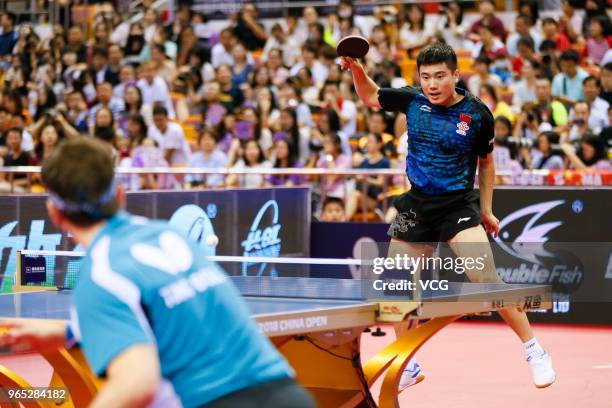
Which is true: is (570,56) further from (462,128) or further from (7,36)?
(7,36)

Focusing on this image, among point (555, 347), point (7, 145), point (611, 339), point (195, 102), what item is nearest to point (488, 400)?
point (555, 347)

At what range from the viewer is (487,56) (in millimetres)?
15742

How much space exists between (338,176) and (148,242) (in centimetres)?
952

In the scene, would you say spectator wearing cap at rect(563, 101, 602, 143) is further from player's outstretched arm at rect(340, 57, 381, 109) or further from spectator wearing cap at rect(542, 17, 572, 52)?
player's outstretched arm at rect(340, 57, 381, 109)

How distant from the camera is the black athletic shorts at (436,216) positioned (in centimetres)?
675

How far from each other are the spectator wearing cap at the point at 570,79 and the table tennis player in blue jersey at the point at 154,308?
11.9 m

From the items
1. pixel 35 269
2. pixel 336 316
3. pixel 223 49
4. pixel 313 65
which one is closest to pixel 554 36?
pixel 313 65

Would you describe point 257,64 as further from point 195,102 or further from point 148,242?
point 148,242

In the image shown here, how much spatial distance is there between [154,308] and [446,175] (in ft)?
13.8

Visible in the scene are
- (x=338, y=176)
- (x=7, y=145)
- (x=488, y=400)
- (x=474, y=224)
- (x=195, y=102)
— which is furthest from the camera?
(x=195, y=102)

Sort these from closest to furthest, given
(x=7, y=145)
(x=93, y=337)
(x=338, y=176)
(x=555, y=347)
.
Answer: (x=93, y=337) → (x=555, y=347) → (x=338, y=176) → (x=7, y=145)

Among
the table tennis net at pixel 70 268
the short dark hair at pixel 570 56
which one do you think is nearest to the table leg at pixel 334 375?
the table tennis net at pixel 70 268

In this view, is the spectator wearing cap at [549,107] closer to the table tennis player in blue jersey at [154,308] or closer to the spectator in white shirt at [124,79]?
the spectator in white shirt at [124,79]

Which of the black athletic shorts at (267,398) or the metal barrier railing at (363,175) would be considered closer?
the black athletic shorts at (267,398)
